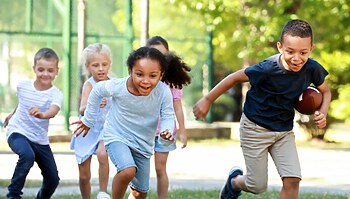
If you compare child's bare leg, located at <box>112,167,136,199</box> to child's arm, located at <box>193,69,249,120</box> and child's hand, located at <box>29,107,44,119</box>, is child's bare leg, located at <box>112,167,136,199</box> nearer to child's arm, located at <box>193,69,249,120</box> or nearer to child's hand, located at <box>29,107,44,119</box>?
child's arm, located at <box>193,69,249,120</box>

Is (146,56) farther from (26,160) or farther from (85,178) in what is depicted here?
(26,160)

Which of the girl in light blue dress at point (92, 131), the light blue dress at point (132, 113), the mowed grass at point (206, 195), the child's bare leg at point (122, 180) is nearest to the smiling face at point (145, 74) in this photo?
the light blue dress at point (132, 113)

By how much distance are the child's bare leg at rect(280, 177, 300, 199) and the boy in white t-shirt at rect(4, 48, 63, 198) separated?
7.71 ft

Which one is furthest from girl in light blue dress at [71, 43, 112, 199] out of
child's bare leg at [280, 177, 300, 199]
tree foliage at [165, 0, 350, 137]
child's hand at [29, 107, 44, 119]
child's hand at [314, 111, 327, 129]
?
Answer: tree foliage at [165, 0, 350, 137]

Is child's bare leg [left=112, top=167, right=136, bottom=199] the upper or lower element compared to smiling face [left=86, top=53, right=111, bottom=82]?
lower

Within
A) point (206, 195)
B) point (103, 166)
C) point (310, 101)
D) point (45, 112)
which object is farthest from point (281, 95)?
point (206, 195)

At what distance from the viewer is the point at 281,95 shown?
26.9ft

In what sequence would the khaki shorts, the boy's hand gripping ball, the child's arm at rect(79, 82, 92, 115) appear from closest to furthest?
the boy's hand gripping ball, the khaki shorts, the child's arm at rect(79, 82, 92, 115)

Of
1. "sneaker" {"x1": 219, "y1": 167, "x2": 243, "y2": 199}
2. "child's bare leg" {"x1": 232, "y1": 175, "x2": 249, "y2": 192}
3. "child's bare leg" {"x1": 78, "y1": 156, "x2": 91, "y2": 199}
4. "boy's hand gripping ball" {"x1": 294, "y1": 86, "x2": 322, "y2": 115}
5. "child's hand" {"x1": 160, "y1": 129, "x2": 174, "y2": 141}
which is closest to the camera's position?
"child's hand" {"x1": 160, "y1": 129, "x2": 174, "y2": 141}

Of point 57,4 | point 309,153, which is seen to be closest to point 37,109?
point 309,153

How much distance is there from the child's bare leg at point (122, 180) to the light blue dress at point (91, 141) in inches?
51.8

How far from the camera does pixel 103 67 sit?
9.22 meters

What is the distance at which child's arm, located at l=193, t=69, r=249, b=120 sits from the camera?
7.88m

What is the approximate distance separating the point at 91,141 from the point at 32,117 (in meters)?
0.65
